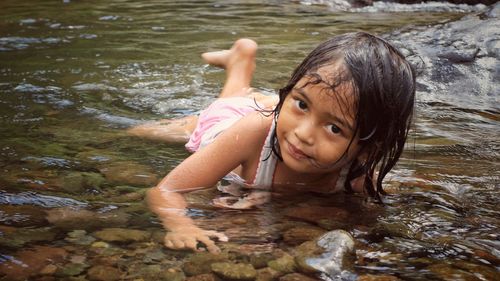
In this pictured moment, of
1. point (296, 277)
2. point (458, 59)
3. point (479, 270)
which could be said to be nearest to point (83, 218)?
point (296, 277)

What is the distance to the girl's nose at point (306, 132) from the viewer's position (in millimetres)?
2658

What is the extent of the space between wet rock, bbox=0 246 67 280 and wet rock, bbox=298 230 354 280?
0.90m

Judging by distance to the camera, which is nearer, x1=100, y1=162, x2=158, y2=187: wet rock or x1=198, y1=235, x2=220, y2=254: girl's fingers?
x1=198, y1=235, x2=220, y2=254: girl's fingers

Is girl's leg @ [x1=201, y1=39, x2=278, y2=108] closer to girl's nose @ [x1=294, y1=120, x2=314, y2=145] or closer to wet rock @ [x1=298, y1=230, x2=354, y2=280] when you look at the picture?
girl's nose @ [x1=294, y1=120, x2=314, y2=145]

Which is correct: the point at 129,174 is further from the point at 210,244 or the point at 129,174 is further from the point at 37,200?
the point at 210,244

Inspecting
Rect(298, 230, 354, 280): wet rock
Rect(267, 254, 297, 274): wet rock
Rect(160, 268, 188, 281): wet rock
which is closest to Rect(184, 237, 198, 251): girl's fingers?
Rect(160, 268, 188, 281): wet rock

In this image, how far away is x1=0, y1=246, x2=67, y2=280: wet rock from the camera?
84.5 inches

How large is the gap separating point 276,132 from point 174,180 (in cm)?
57

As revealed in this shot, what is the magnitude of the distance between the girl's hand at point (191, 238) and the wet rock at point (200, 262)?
0.17 feet

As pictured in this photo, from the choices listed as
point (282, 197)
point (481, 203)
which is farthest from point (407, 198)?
point (282, 197)

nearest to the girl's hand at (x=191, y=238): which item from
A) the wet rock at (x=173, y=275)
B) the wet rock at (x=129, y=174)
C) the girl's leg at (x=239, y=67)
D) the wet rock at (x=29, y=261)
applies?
the wet rock at (x=173, y=275)

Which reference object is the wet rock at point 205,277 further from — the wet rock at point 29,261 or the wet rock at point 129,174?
the wet rock at point 129,174

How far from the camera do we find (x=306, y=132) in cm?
266

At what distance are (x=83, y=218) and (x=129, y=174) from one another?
2.49 ft
